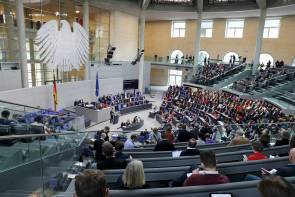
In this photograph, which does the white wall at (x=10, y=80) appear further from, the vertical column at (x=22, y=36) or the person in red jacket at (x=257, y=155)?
the person in red jacket at (x=257, y=155)

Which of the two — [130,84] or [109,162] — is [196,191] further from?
[130,84]

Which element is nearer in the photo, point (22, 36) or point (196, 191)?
point (196, 191)

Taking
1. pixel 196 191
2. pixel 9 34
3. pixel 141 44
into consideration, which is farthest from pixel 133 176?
pixel 141 44

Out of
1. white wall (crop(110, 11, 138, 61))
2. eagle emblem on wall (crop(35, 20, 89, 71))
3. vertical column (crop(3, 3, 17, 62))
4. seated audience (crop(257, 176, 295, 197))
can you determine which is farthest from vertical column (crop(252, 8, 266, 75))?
seated audience (crop(257, 176, 295, 197))

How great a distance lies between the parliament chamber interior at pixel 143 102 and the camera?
321cm

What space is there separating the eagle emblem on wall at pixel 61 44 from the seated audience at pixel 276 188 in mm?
16967

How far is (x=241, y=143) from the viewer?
4.88m

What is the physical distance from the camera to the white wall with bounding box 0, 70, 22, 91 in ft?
48.2

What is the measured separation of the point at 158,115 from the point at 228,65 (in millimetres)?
10079

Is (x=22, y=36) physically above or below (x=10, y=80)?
above

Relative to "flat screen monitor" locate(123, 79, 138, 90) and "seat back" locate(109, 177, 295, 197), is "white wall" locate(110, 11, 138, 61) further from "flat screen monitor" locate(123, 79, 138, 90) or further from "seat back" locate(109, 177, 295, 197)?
"seat back" locate(109, 177, 295, 197)

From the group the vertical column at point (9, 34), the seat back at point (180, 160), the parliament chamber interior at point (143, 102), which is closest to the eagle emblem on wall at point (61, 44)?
the parliament chamber interior at point (143, 102)

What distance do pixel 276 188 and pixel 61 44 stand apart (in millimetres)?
17795

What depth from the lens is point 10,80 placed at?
15.1m
